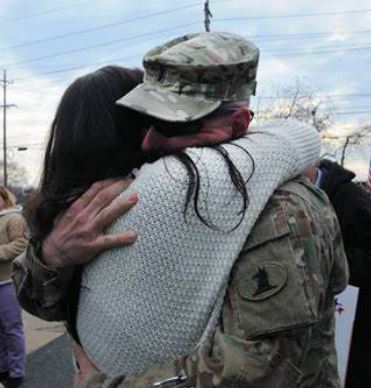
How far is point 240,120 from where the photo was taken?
1.47 m

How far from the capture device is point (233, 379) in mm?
1255

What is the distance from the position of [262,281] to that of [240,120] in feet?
1.30

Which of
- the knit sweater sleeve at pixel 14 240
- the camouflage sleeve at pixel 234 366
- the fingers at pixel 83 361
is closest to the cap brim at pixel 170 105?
the camouflage sleeve at pixel 234 366

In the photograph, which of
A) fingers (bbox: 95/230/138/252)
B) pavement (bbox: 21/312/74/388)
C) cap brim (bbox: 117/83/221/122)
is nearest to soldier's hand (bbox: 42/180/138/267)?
fingers (bbox: 95/230/138/252)

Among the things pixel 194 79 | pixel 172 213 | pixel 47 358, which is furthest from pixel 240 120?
pixel 47 358

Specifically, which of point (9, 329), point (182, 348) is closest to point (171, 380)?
point (182, 348)

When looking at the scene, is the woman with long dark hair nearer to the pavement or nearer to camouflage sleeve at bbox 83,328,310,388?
camouflage sleeve at bbox 83,328,310,388

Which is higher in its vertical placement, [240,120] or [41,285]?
[240,120]

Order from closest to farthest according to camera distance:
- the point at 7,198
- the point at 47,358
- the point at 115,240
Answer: the point at 115,240 → the point at 7,198 → the point at 47,358

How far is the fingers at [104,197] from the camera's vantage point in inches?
56.6

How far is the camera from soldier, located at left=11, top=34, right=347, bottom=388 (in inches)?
49.6

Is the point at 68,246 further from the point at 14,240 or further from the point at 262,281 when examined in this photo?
the point at 14,240

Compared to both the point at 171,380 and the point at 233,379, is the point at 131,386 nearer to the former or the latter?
the point at 171,380

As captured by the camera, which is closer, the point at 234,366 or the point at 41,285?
the point at 234,366
